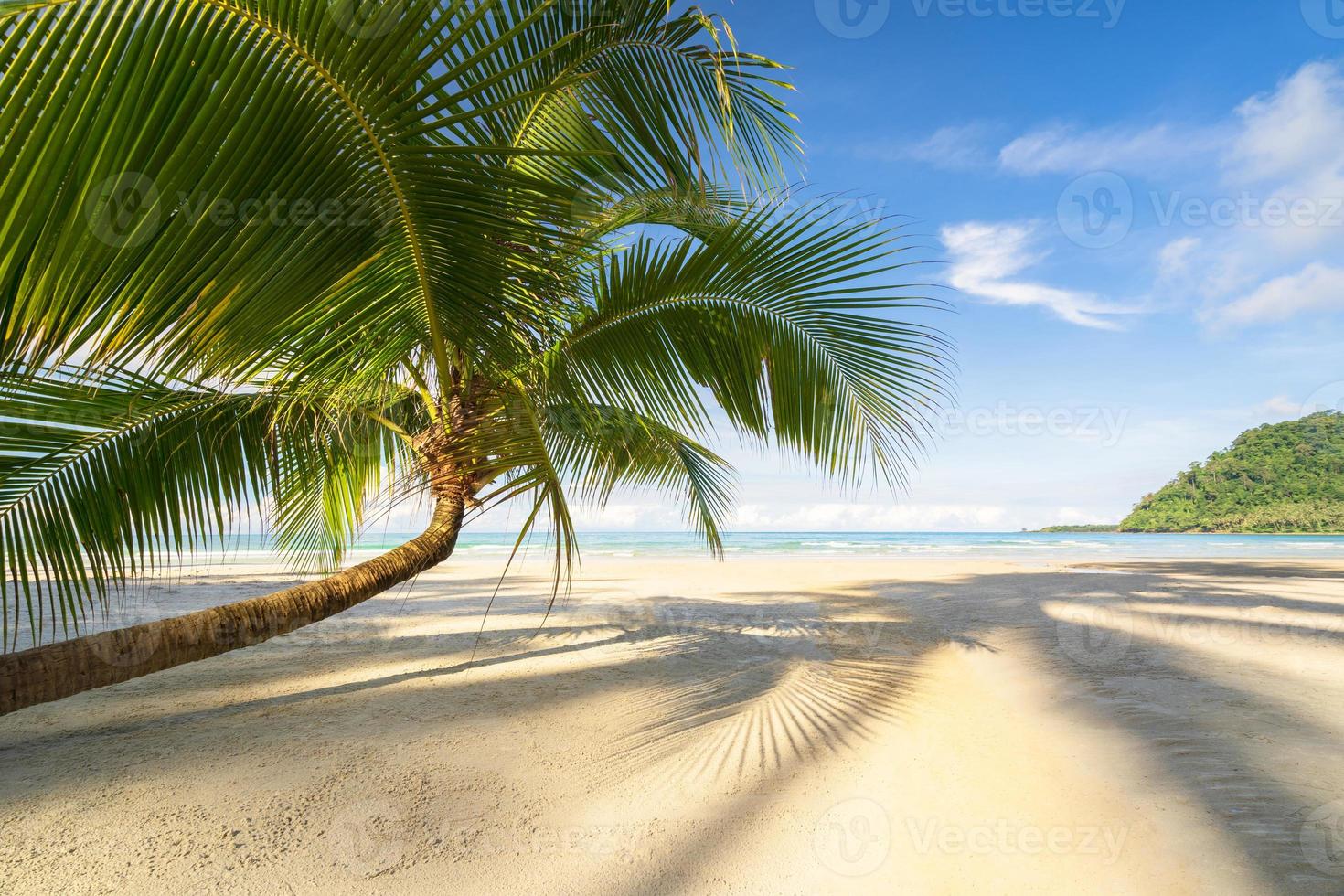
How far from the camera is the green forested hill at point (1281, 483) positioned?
46.5 meters

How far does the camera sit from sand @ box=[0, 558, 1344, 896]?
2004 millimetres

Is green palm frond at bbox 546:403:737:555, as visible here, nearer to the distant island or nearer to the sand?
the sand

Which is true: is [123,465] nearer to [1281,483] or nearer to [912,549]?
[912,549]

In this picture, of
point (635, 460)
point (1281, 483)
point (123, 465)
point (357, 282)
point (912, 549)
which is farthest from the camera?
point (1281, 483)

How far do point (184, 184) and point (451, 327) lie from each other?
3.80 ft

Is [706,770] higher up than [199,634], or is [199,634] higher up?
[199,634]

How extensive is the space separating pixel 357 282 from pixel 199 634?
5.28 ft

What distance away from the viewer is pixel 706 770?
9.05ft

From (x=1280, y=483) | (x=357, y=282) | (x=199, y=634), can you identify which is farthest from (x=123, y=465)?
(x=1280, y=483)

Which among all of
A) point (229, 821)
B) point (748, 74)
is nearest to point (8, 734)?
point (229, 821)

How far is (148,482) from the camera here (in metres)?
3.21

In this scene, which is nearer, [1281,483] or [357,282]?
[357,282]

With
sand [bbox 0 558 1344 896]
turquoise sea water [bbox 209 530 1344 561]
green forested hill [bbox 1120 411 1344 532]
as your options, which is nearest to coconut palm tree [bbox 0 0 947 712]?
sand [bbox 0 558 1344 896]

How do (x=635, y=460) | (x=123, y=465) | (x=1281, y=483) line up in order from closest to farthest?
(x=123, y=465), (x=635, y=460), (x=1281, y=483)
